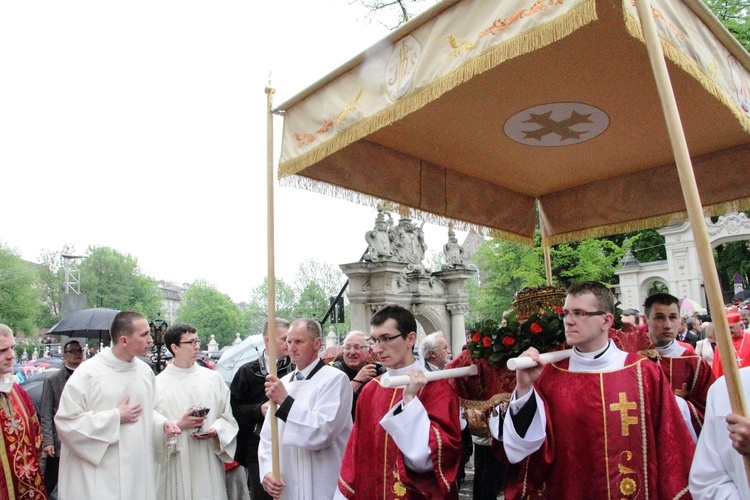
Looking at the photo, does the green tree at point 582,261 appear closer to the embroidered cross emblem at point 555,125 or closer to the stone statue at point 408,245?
the stone statue at point 408,245

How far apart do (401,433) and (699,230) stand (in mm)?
1847

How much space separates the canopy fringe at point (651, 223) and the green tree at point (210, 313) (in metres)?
81.8

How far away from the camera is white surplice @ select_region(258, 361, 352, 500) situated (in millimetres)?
4125

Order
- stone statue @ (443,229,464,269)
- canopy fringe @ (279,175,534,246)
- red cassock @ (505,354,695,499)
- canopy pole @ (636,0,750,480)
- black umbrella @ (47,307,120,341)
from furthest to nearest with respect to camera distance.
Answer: stone statue @ (443,229,464,269) < black umbrella @ (47,307,120,341) < canopy fringe @ (279,175,534,246) < red cassock @ (505,354,695,499) < canopy pole @ (636,0,750,480)

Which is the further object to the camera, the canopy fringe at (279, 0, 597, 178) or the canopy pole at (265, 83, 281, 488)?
the canopy pole at (265, 83, 281, 488)

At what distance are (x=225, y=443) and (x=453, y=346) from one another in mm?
11844

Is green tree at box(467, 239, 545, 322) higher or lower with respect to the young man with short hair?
higher

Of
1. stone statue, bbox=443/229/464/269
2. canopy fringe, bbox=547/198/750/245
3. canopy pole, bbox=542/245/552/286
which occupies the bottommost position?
canopy pole, bbox=542/245/552/286

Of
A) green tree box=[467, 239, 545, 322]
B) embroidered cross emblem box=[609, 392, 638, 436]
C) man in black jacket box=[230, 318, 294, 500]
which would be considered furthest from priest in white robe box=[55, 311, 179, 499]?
green tree box=[467, 239, 545, 322]

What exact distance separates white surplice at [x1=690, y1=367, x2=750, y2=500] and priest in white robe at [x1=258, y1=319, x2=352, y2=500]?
93.2 inches

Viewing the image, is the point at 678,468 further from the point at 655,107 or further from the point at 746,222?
the point at 746,222

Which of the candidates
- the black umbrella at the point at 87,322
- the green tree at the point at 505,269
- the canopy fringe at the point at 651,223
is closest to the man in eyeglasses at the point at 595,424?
the canopy fringe at the point at 651,223

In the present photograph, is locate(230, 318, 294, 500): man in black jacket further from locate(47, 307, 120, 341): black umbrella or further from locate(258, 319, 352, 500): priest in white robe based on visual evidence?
locate(47, 307, 120, 341): black umbrella

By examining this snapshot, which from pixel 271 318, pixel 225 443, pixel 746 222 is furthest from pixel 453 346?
pixel 746 222
